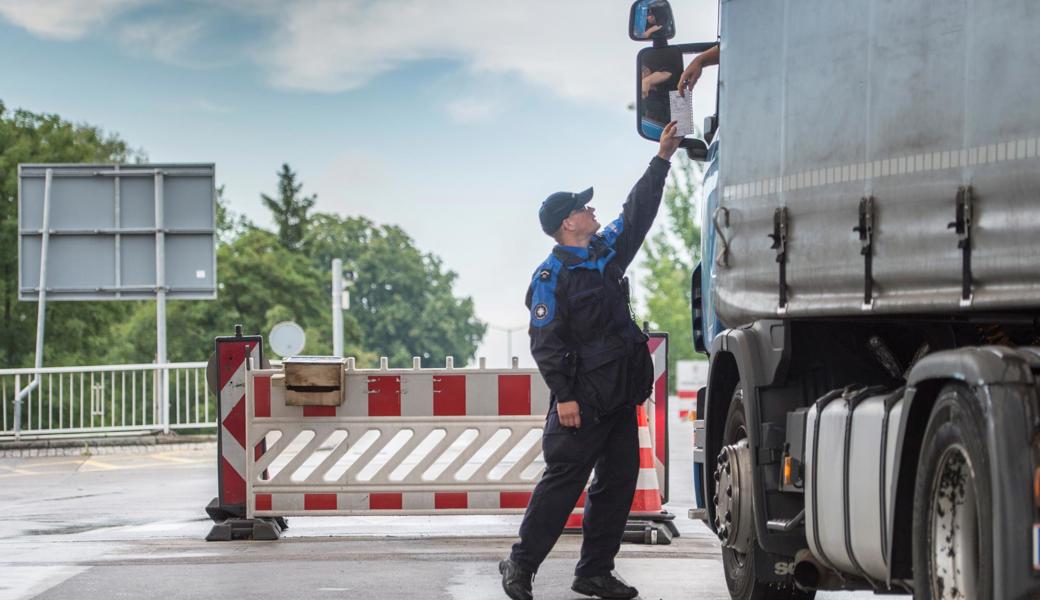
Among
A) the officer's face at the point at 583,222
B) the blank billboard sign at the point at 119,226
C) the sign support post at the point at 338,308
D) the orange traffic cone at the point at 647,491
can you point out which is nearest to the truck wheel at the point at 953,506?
the officer's face at the point at 583,222

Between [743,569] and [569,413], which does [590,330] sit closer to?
[569,413]

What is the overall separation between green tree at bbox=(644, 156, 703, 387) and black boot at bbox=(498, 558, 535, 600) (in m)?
63.4

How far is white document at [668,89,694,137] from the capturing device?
898cm

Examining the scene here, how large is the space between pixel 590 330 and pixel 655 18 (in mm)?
1567

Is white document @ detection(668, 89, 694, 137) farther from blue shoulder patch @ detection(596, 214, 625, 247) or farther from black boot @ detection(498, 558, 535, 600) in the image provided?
black boot @ detection(498, 558, 535, 600)

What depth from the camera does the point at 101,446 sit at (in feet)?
85.0

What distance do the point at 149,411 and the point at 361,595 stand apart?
19.0 metres

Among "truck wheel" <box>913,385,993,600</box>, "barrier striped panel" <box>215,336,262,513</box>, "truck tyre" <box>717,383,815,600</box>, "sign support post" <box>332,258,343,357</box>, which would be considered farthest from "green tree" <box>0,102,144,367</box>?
"truck wheel" <box>913,385,993,600</box>

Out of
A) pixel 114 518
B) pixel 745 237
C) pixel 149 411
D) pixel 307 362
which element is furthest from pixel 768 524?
pixel 149 411

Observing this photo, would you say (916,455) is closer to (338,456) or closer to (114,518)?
(338,456)

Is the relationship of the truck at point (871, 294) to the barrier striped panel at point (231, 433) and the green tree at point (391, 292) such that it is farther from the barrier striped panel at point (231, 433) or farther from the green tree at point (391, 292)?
the green tree at point (391, 292)

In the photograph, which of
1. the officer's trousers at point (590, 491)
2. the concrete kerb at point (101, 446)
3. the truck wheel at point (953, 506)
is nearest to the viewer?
the truck wheel at point (953, 506)

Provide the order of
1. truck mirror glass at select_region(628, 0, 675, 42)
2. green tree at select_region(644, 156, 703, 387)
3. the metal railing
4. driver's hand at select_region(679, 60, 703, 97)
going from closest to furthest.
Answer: driver's hand at select_region(679, 60, 703, 97) → truck mirror glass at select_region(628, 0, 675, 42) → the metal railing → green tree at select_region(644, 156, 703, 387)

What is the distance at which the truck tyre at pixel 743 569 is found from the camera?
8.06m
